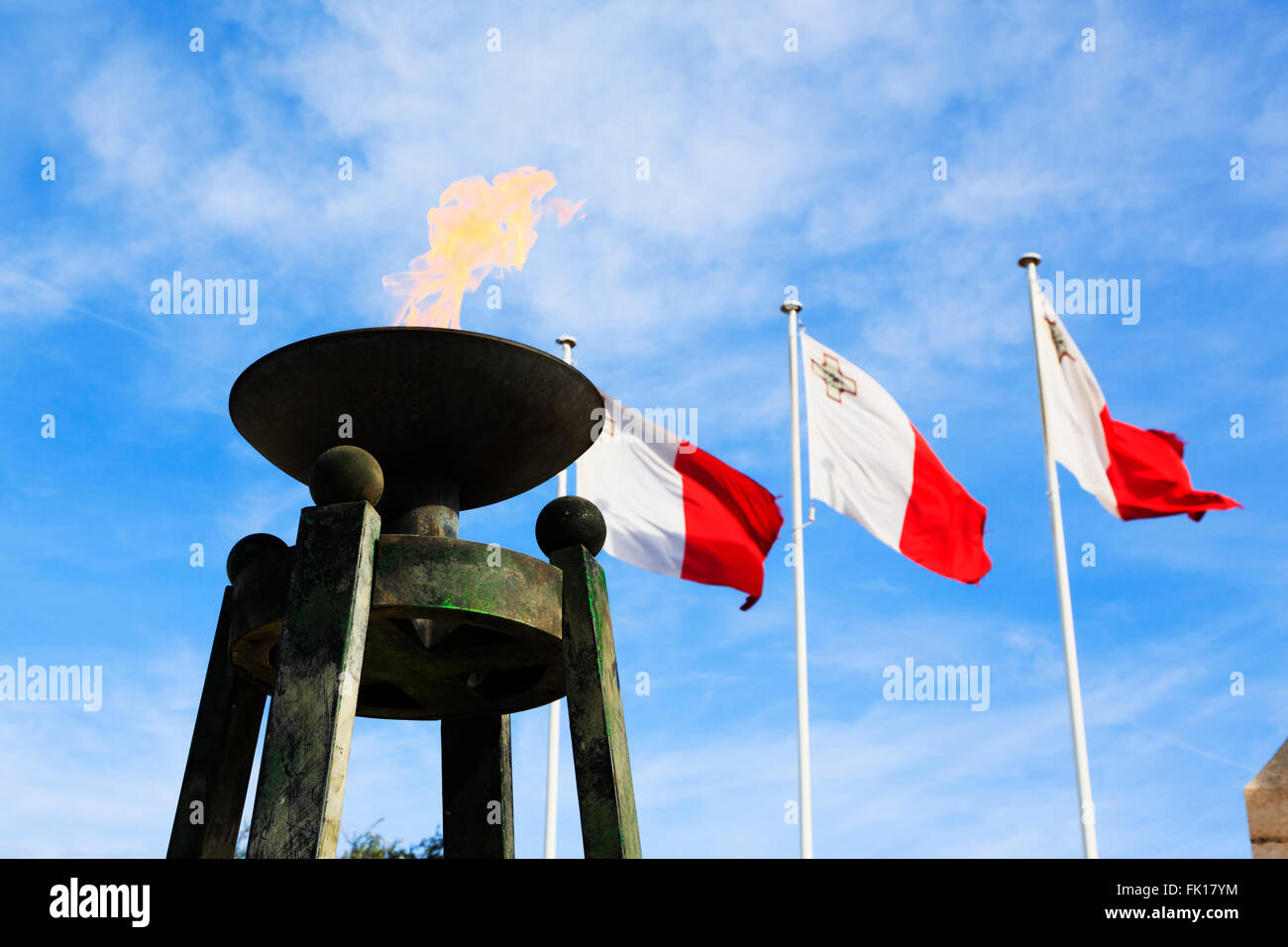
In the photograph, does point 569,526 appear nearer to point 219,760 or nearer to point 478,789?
point 478,789

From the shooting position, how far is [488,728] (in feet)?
27.5

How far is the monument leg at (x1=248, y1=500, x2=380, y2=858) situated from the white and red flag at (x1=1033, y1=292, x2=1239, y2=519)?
10.3 m

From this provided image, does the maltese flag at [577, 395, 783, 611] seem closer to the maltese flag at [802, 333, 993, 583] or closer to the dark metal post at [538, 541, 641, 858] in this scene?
the maltese flag at [802, 333, 993, 583]

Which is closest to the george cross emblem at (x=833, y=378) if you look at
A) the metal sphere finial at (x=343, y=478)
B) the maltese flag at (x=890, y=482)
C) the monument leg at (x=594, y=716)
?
the maltese flag at (x=890, y=482)

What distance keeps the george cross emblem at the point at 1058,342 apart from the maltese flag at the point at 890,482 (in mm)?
2273

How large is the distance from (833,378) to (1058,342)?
2.91 metres

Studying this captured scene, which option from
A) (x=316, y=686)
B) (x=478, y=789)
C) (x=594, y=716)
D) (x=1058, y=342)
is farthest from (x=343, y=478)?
(x=1058, y=342)

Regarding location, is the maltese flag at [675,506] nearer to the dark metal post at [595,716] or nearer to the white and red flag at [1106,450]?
the white and red flag at [1106,450]

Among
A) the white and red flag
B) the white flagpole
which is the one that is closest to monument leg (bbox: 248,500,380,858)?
the white flagpole

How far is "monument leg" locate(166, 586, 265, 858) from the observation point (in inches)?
269

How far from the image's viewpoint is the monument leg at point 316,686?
5.68 m

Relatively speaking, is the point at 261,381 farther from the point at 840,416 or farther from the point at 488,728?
the point at 840,416

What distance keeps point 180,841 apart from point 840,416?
953 cm
